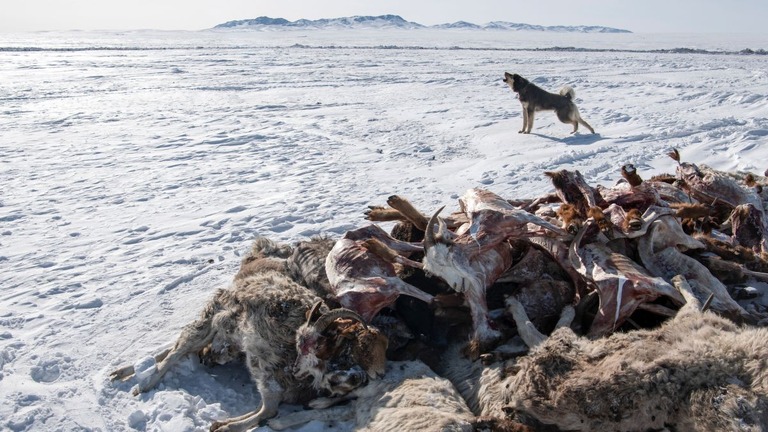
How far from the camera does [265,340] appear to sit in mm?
3670

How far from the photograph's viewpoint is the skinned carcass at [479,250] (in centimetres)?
371

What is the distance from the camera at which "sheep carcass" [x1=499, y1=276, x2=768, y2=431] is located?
8.49 ft

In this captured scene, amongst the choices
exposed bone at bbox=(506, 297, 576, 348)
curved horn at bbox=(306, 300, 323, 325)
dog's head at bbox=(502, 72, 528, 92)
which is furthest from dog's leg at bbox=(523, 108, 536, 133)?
curved horn at bbox=(306, 300, 323, 325)

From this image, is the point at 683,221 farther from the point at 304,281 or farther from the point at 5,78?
the point at 5,78

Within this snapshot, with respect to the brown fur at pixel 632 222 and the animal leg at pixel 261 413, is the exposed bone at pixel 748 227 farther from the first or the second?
the animal leg at pixel 261 413

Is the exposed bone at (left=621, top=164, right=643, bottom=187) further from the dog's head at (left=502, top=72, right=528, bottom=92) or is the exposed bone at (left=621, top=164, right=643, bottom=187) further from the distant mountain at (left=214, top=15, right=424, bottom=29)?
the distant mountain at (left=214, top=15, right=424, bottom=29)

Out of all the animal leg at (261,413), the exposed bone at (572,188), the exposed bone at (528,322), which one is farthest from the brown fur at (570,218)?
the animal leg at (261,413)

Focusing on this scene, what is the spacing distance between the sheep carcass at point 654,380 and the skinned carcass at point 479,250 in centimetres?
54

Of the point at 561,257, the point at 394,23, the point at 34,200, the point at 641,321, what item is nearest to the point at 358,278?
the point at 561,257

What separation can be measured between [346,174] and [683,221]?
561 cm

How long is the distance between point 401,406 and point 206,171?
24.3 ft

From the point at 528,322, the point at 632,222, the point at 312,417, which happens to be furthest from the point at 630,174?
the point at 312,417

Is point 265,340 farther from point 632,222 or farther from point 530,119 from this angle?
point 530,119

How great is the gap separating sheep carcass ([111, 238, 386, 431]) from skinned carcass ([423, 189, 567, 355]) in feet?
2.00
